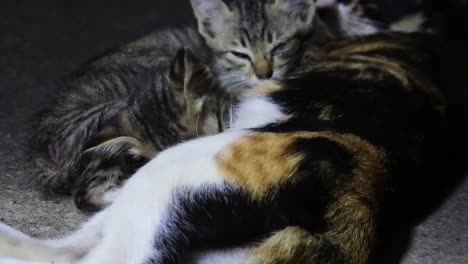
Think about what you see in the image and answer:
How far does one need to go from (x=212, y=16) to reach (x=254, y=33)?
0.15 meters

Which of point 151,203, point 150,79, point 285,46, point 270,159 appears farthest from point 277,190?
point 285,46

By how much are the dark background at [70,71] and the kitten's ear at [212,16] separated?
0.51m

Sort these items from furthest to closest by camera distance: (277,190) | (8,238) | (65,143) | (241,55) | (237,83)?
(241,55)
(237,83)
(65,143)
(8,238)
(277,190)

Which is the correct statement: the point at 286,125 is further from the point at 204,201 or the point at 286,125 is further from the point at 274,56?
the point at 274,56

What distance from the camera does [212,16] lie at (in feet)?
7.66

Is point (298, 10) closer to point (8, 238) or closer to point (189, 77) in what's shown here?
point (189, 77)

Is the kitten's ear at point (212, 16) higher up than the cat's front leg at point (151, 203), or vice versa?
the cat's front leg at point (151, 203)

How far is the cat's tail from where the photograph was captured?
1.82 m

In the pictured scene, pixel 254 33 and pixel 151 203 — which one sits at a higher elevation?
pixel 151 203

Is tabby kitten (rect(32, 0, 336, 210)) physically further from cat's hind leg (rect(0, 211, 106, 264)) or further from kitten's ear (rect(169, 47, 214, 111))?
cat's hind leg (rect(0, 211, 106, 264))

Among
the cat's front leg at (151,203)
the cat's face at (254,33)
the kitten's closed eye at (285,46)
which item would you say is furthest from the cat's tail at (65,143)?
the kitten's closed eye at (285,46)

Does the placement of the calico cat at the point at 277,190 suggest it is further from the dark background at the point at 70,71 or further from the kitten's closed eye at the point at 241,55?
the kitten's closed eye at the point at 241,55

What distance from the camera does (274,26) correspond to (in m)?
2.29

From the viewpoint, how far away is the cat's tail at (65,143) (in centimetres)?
182
